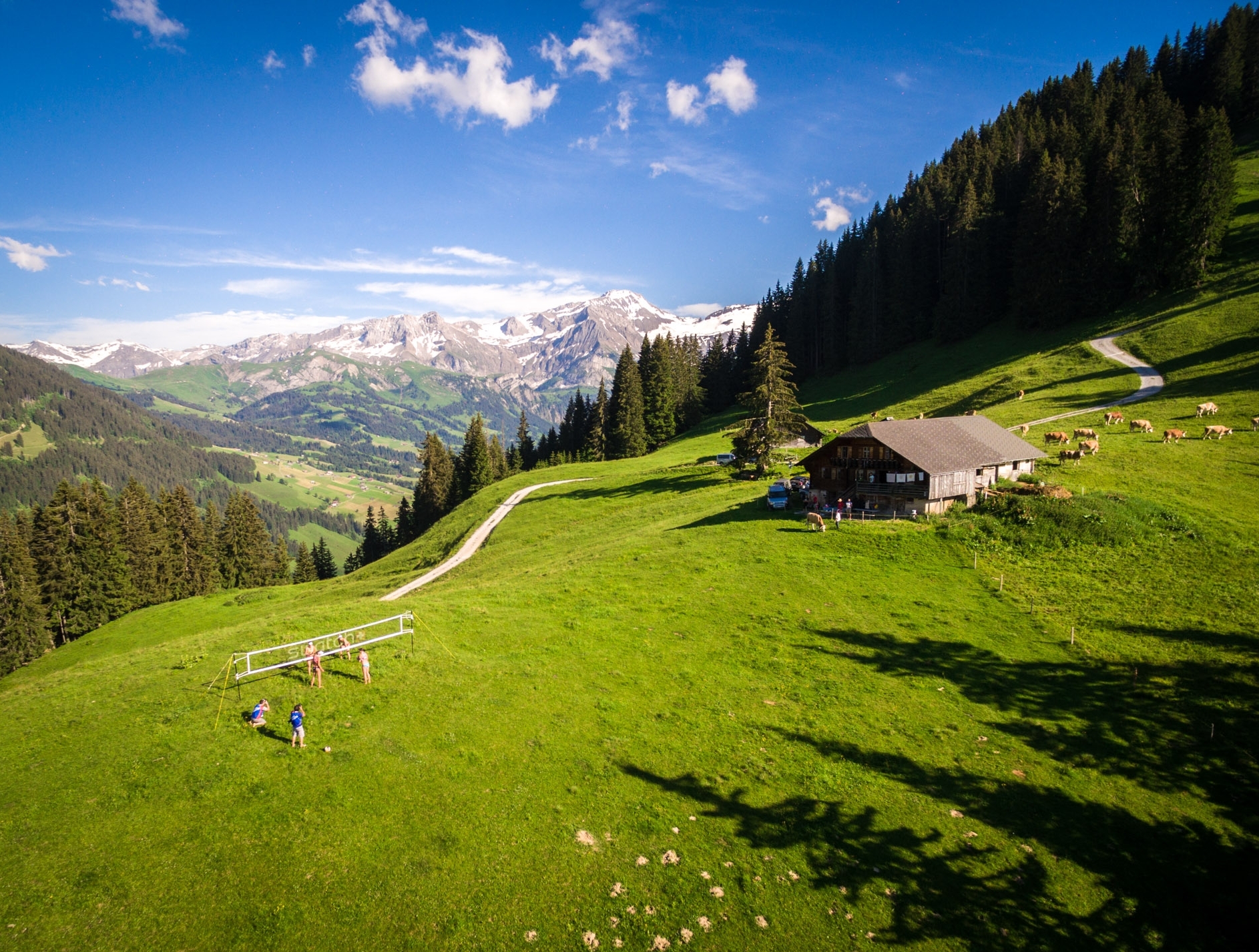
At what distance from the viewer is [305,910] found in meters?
13.3

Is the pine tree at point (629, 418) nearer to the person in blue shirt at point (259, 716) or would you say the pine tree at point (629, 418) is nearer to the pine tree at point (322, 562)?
the pine tree at point (322, 562)

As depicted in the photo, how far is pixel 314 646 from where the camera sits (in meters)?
23.4

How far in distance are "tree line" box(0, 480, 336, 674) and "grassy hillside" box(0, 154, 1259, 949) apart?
56069 mm

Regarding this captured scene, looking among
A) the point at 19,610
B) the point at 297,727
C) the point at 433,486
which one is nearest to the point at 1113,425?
the point at 297,727

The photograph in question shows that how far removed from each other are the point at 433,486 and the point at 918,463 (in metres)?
87.1

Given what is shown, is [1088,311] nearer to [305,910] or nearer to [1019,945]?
[1019,945]

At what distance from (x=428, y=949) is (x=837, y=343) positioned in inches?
4870

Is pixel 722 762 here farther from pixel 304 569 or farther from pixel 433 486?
pixel 304 569

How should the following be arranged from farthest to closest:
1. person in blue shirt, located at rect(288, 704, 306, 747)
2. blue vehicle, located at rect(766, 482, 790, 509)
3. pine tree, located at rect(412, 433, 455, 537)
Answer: pine tree, located at rect(412, 433, 455, 537) → blue vehicle, located at rect(766, 482, 790, 509) → person in blue shirt, located at rect(288, 704, 306, 747)

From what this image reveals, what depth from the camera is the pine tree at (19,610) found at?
204 feet

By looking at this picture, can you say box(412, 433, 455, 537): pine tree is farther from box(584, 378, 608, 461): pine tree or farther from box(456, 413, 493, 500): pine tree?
box(584, 378, 608, 461): pine tree

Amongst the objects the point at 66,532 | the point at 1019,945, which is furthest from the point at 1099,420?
the point at 66,532

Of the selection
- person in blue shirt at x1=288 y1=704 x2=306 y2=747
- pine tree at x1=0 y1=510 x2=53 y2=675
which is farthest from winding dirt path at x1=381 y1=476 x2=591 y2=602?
pine tree at x1=0 y1=510 x2=53 y2=675

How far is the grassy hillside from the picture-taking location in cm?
1388
